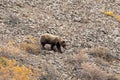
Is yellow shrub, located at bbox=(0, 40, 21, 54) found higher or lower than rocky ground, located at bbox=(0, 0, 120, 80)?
higher

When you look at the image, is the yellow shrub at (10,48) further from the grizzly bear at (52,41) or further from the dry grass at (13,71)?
the grizzly bear at (52,41)

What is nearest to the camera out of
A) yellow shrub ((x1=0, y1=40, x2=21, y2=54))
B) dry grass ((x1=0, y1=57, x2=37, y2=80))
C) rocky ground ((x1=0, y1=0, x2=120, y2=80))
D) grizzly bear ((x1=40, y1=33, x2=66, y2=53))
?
dry grass ((x1=0, y1=57, x2=37, y2=80))

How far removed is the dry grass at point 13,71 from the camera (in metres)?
11.7

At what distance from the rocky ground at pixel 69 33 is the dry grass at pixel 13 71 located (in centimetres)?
49

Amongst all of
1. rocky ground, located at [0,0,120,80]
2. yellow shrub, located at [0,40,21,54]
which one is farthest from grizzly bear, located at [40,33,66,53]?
yellow shrub, located at [0,40,21,54]

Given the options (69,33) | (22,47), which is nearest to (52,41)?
(22,47)

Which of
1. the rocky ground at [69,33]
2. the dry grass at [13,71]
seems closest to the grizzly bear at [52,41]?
the rocky ground at [69,33]

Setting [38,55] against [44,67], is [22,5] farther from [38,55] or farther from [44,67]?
[44,67]

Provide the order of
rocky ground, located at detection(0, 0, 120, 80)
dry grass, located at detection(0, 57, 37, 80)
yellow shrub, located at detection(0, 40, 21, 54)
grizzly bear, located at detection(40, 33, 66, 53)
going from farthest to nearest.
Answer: grizzly bear, located at detection(40, 33, 66, 53), rocky ground, located at detection(0, 0, 120, 80), yellow shrub, located at detection(0, 40, 21, 54), dry grass, located at detection(0, 57, 37, 80)

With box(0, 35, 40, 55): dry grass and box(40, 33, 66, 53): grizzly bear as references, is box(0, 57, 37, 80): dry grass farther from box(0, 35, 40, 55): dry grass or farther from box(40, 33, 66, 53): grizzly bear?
box(40, 33, 66, 53): grizzly bear

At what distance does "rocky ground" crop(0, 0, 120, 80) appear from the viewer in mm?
14017

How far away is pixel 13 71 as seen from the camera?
12000mm

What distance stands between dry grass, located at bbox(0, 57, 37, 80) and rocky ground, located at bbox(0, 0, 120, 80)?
0.49 meters

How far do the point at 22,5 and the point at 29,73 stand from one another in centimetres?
940
